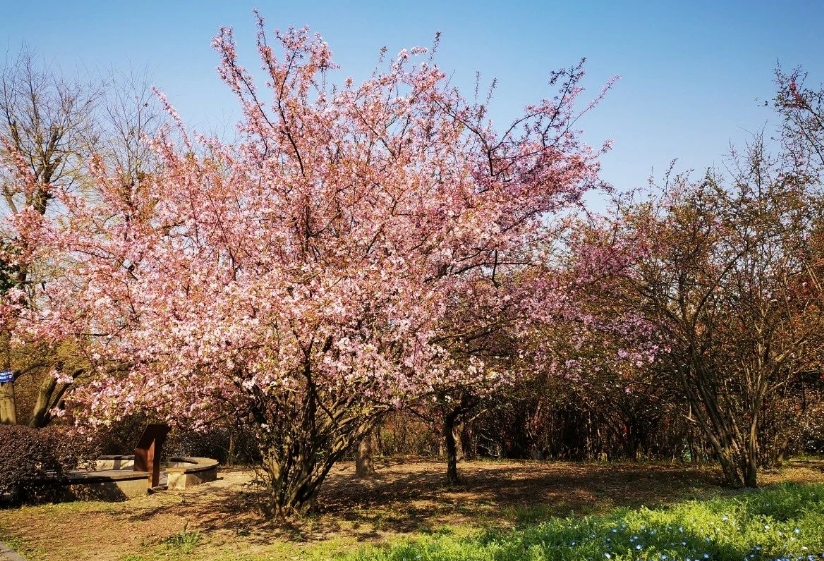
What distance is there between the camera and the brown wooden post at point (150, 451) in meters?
12.3

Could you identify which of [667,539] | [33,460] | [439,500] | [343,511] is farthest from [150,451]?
[667,539]

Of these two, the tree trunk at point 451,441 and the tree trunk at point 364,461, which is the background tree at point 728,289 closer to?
the tree trunk at point 451,441

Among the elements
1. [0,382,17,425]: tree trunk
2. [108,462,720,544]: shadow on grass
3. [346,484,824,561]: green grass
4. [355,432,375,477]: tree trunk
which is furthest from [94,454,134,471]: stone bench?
[346,484,824,561]: green grass

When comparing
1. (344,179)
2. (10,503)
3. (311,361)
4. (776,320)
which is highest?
(344,179)

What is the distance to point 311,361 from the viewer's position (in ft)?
23.5

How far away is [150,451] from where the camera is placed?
1230 cm

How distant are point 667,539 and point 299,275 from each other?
5068mm

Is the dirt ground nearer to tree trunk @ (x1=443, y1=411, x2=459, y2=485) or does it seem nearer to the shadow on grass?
the shadow on grass

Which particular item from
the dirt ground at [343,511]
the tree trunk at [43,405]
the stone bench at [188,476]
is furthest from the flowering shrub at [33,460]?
the tree trunk at [43,405]

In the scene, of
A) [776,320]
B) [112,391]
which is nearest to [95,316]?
[112,391]

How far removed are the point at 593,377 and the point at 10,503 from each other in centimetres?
1041

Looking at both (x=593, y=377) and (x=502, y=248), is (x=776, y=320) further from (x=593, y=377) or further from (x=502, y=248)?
(x=502, y=248)

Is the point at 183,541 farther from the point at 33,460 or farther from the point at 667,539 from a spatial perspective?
the point at 667,539

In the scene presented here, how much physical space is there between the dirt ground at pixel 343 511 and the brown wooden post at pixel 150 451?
74 centimetres
